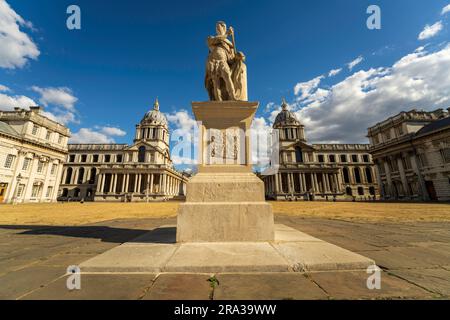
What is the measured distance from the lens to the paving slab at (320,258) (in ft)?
6.83

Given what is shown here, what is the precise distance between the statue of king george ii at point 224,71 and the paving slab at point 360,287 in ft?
11.8

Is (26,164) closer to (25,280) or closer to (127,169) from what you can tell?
(127,169)

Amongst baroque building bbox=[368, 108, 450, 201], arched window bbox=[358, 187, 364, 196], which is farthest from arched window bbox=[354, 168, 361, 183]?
baroque building bbox=[368, 108, 450, 201]

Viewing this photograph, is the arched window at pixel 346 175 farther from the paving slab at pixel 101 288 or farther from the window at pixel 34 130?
the window at pixel 34 130

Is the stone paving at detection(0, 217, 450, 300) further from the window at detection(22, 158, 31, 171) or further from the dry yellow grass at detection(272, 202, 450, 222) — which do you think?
the window at detection(22, 158, 31, 171)

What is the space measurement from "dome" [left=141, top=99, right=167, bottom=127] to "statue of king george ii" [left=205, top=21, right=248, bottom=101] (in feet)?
192

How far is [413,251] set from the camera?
296cm

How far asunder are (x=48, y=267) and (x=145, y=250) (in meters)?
1.08

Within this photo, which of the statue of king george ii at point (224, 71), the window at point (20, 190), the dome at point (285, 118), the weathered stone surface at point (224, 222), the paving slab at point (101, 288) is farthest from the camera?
the dome at point (285, 118)

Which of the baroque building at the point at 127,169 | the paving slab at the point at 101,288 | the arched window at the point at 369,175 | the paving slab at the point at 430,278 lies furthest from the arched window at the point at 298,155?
the paving slab at the point at 101,288

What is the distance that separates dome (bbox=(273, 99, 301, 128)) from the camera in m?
55.9

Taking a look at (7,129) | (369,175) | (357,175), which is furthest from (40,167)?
(369,175)
